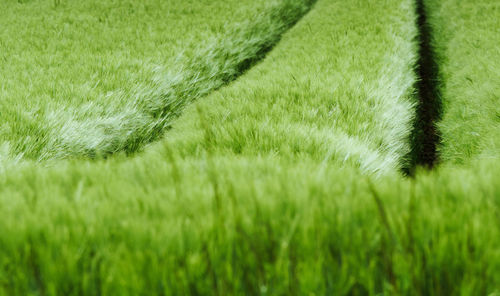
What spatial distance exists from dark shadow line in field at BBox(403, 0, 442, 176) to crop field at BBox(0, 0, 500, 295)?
0.08 feet

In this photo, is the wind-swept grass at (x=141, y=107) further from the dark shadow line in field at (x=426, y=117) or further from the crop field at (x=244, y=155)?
the dark shadow line in field at (x=426, y=117)

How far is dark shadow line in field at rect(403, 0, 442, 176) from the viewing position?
10.2ft

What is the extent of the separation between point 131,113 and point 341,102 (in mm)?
1689

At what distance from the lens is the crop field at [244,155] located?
28.2 inches

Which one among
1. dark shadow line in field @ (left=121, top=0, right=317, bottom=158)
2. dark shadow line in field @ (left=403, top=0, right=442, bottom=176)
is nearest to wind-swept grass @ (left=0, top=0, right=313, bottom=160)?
dark shadow line in field @ (left=121, top=0, right=317, bottom=158)

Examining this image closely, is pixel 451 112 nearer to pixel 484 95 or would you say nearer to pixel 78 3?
pixel 484 95

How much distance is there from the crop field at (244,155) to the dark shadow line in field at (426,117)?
0.08ft

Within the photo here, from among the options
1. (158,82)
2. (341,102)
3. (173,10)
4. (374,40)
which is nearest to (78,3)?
(173,10)

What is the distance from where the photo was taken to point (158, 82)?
3.57 meters

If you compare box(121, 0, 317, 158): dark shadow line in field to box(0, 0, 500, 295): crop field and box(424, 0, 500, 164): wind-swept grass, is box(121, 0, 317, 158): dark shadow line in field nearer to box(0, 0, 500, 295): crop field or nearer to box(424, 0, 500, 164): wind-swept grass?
box(0, 0, 500, 295): crop field

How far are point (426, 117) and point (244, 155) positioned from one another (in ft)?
8.89

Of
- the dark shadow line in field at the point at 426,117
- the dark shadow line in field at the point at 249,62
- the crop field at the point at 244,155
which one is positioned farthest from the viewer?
the dark shadow line in field at the point at 249,62

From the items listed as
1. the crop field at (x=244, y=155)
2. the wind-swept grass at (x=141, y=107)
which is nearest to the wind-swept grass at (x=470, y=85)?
the crop field at (x=244, y=155)

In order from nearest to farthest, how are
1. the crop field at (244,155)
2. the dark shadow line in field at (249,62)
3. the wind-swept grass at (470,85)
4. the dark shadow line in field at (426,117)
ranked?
the crop field at (244,155) → the wind-swept grass at (470,85) → the dark shadow line in field at (426,117) → the dark shadow line in field at (249,62)
